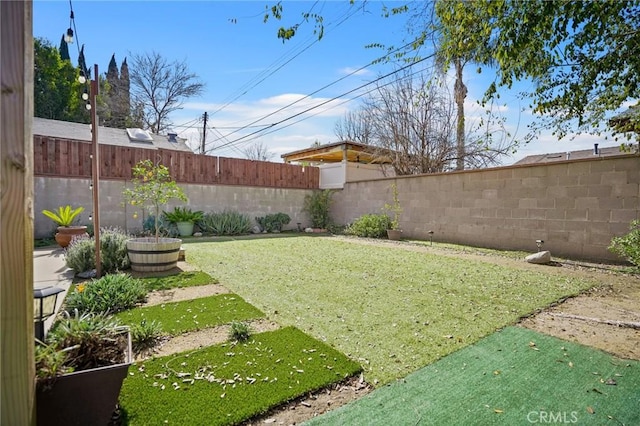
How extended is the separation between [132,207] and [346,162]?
716 centimetres

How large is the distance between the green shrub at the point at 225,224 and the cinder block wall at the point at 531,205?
5.10 m

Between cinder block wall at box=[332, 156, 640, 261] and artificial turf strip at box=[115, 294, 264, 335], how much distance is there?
6.36 meters

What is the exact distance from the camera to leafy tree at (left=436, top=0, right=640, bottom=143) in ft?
8.40

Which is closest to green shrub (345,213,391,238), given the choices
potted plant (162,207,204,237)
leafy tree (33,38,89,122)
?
potted plant (162,207,204,237)

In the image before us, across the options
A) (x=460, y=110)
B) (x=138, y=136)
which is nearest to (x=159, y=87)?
(x=138, y=136)

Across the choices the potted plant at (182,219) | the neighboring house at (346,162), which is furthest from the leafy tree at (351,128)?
the potted plant at (182,219)

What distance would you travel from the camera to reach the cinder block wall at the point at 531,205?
5.61 metres

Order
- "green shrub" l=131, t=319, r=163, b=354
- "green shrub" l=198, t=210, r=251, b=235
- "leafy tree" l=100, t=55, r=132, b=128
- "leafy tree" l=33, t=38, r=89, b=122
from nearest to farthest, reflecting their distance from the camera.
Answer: "green shrub" l=131, t=319, r=163, b=354
"green shrub" l=198, t=210, r=251, b=235
"leafy tree" l=33, t=38, r=89, b=122
"leafy tree" l=100, t=55, r=132, b=128

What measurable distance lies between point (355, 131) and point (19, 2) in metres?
19.9

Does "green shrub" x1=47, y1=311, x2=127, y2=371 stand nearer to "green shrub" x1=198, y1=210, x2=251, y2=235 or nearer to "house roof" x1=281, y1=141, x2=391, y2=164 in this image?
"green shrub" x1=198, y1=210, x2=251, y2=235

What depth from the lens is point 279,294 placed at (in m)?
3.71

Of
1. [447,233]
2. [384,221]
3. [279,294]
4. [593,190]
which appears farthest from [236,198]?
[593,190]

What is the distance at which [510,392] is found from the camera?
182cm

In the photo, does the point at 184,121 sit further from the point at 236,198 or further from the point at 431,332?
the point at 431,332
